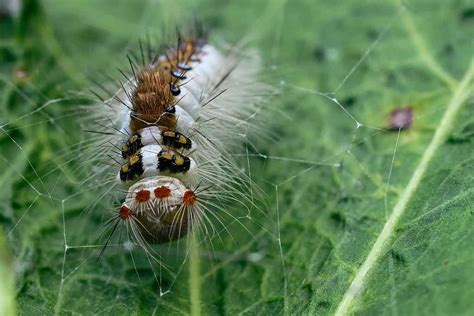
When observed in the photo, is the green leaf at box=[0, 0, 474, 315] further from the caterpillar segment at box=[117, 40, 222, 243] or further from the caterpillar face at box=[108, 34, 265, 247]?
the caterpillar segment at box=[117, 40, 222, 243]

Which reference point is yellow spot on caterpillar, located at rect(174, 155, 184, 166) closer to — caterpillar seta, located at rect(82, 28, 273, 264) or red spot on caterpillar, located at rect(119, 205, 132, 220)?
caterpillar seta, located at rect(82, 28, 273, 264)

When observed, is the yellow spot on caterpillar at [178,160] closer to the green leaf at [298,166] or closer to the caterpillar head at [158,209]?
the caterpillar head at [158,209]

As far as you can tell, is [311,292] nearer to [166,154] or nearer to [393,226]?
[393,226]

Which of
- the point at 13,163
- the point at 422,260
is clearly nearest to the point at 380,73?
the point at 422,260

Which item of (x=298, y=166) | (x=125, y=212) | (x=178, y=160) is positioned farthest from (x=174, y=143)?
(x=298, y=166)

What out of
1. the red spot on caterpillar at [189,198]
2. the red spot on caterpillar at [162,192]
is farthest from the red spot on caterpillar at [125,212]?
the red spot on caterpillar at [189,198]

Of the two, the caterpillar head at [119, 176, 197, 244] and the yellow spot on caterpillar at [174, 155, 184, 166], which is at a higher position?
the yellow spot on caterpillar at [174, 155, 184, 166]

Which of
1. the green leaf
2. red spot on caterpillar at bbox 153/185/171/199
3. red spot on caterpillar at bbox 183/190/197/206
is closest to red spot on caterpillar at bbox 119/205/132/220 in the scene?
red spot on caterpillar at bbox 153/185/171/199

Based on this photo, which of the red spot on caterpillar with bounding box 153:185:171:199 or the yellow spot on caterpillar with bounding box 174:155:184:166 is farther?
the yellow spot on caterpillar with bounding box 174:155:184:166
